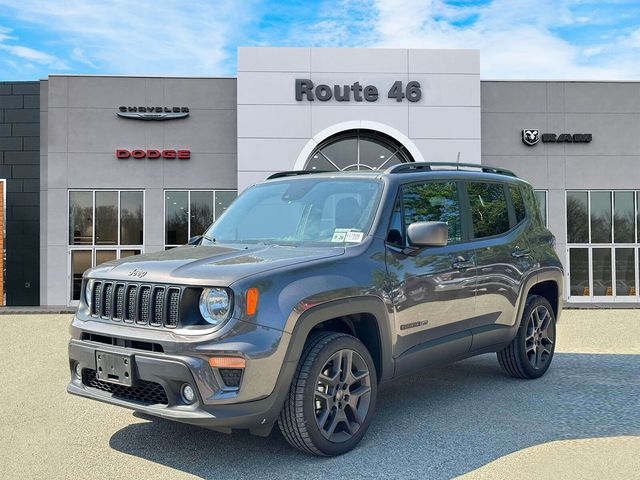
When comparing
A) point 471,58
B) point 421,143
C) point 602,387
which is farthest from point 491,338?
point 471,58

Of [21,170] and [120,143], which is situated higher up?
[120,143]

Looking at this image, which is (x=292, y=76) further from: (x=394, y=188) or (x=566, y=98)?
(x=394, y=188)

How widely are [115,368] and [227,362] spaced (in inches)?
31.5

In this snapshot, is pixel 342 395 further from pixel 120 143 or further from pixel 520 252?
pixel 120 143

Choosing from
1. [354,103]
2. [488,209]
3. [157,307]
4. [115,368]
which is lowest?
[115,368]

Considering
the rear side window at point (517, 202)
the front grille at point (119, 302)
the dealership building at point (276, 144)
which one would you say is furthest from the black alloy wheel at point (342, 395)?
the dealership building at point (276, 144)

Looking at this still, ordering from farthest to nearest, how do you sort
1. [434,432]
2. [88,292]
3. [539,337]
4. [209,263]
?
[539,337] < [434,432] < [88,292] < [209,263]

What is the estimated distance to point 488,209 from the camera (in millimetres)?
5734

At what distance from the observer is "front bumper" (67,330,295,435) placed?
3.52m

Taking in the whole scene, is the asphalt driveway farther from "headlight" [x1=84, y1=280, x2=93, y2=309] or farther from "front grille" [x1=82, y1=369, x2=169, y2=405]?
"headlight" [x1=84, y1=280, x2=93, y2=309]

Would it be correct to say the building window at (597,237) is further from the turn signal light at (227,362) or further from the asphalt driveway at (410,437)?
the turn signal light at (227,362)

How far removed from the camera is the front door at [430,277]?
14.8 ft

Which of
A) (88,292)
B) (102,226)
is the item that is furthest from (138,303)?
(102,226)

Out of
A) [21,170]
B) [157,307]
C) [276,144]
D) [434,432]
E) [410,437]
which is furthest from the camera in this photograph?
[21,170]
